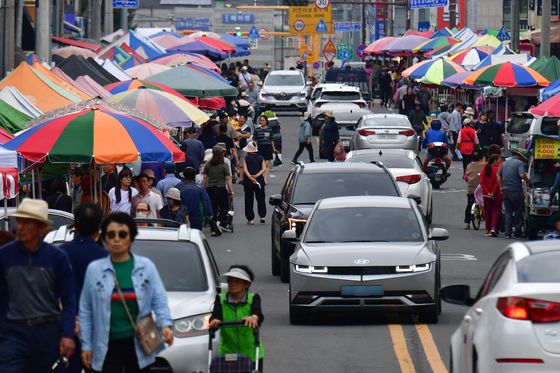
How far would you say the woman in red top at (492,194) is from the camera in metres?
27.9

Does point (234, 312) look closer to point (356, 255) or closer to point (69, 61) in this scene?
point (356, 255)

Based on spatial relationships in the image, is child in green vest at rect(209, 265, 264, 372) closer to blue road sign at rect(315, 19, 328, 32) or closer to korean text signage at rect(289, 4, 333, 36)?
blue road sign at rect(315, 19, 328, 32)

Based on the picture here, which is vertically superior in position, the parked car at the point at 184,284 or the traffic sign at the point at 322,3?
the traffic sign at the point at 322,3

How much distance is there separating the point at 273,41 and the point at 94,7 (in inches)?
4524

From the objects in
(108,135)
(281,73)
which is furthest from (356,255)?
(281,73)

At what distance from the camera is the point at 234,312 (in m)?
11.4

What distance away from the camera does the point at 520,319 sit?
9.50 metres

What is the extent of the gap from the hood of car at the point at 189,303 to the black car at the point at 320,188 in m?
8.47

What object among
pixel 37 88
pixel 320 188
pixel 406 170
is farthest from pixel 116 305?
pixel 406 170

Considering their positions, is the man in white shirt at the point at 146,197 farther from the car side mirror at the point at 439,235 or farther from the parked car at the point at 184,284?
the parked car at the point at 184,284

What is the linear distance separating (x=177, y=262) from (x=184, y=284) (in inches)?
11.8

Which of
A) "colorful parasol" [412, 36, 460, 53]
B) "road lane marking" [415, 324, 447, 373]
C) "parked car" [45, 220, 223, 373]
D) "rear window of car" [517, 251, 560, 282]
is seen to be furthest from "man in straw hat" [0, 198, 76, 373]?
"colorful parasol" [412, 36, 460, 53]

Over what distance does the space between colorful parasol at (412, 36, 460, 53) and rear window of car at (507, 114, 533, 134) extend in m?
29.6

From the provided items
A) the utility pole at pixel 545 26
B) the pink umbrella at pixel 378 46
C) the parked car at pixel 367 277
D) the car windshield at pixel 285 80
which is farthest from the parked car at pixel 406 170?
the pink umbrella at pixel 378 46
